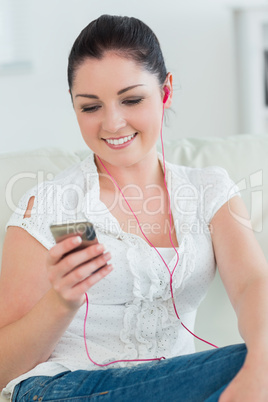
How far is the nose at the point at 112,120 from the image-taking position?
1.30 metres

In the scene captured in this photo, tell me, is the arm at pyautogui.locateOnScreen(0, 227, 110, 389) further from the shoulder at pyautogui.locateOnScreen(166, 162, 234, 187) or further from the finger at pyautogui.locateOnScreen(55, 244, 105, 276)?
the shoulder at pyautogui.locateOnScreen(166, 162, 234, 187)

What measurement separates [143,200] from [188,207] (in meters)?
0.11

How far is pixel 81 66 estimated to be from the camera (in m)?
1.33

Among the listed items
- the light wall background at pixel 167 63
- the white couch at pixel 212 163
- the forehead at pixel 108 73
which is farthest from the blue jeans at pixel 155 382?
the light wall background at pixel 167 63

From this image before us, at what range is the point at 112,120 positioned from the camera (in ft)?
4.26

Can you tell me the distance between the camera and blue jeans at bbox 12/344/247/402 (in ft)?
3.47

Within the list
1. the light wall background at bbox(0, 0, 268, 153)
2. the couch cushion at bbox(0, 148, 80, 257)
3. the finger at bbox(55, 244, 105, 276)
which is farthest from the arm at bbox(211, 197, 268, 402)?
the light wall background at bbox(0, 0, 268, 153)

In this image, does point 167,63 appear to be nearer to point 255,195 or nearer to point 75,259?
point 255,195

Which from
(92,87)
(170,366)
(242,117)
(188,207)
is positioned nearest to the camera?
(170,366)

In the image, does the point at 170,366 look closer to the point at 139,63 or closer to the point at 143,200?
the point at 143,200

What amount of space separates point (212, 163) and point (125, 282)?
1.71 ft

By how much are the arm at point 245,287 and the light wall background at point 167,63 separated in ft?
4.85

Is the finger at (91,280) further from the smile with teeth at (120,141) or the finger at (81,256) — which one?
the smile with teeth at (120,141)

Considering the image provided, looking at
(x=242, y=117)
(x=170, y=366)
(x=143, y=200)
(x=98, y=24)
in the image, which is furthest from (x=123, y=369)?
(x=242, y=117)
